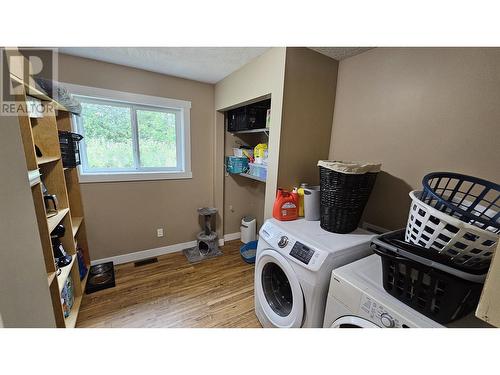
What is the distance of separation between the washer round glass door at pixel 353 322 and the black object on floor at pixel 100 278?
84.2 inches

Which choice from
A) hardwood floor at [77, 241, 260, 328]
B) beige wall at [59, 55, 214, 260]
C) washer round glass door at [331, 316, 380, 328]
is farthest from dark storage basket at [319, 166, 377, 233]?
beige wall at [59, 55, 214, 260]

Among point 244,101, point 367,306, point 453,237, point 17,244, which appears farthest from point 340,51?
point 17,244

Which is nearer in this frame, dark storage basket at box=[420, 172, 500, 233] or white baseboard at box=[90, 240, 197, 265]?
dark storage basket at box=[420, 172, 500, 233]

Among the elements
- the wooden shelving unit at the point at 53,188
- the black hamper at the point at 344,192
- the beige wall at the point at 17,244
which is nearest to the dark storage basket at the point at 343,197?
the black hamper at the point at 344,192

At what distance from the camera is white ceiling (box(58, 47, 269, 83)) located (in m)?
1.54

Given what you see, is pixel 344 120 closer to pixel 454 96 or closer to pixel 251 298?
pixel 454 96

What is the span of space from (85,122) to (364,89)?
2.69 metres

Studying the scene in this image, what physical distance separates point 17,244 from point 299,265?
1.36 m

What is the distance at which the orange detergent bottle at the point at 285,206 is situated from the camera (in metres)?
1.42

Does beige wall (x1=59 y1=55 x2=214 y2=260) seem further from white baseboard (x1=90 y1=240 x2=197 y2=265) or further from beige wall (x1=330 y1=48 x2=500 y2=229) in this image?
beige wall (x1=330 y1=48 x2=500 y2=229)

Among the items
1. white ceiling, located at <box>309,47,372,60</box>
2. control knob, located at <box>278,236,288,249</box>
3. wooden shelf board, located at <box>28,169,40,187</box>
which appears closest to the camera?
wooden shelf board, located at <box>28,169,40,187</box>

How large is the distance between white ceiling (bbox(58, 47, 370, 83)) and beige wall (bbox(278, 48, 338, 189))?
0.47ft
